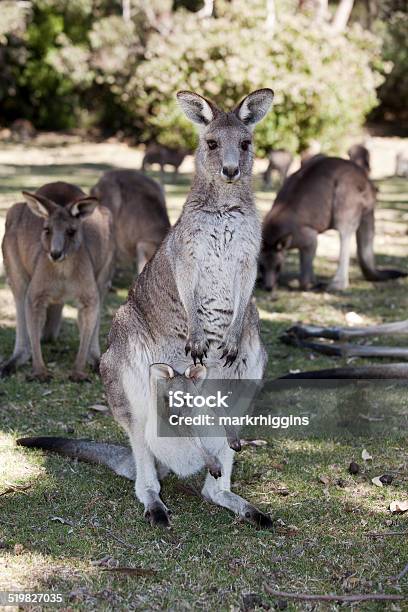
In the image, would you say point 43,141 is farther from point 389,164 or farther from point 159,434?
point 159,434

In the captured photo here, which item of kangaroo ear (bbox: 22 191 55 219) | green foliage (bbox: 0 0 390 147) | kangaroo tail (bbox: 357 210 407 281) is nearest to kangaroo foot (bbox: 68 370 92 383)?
kangaroo ear (bbox: 22 191 55 219)

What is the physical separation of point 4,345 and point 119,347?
248 centimetres

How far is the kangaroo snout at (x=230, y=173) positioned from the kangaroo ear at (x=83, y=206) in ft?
6.05

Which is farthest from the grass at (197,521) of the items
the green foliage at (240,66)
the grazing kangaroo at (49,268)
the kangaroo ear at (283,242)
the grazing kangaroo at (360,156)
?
the green foliage at (240,66)

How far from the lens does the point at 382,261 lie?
358 inches

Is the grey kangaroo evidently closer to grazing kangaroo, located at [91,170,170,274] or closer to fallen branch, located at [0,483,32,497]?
fallen branch, located at [0,483,32,497]

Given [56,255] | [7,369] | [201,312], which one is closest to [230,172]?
[201,312]

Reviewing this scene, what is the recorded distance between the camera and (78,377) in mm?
5191

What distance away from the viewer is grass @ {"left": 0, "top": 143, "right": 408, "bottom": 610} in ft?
9.47

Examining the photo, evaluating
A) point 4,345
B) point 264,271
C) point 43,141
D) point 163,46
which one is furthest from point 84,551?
point 43,141

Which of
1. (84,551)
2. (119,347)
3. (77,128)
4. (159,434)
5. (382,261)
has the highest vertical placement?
(119,347)

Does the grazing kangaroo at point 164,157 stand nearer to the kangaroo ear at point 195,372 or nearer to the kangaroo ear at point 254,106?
the kangaroo ear at point 254,106

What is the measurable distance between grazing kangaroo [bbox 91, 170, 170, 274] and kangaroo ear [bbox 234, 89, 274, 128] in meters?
3.43

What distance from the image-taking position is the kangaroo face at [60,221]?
5.16m
